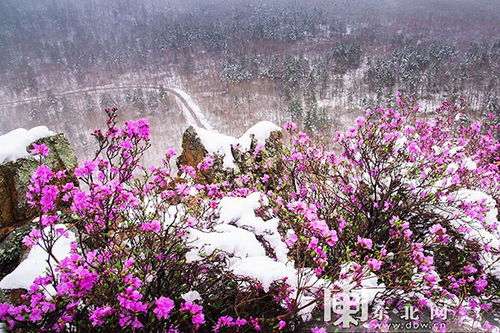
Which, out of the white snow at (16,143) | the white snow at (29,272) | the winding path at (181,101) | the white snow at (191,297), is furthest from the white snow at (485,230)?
the winding path at (181,101)

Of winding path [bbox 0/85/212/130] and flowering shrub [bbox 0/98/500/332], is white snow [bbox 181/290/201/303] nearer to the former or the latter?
flowering shrub [bbox 0/98/500/332]

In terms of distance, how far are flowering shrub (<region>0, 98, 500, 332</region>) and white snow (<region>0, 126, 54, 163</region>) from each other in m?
1.21

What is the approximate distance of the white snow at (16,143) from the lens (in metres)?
5.38

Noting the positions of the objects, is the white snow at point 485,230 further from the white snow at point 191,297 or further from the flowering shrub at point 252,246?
the white snow at point 191,297

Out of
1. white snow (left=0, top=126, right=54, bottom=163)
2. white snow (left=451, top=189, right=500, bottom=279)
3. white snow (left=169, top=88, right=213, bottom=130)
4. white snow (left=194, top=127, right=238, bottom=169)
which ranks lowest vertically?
white snow (left=169, top=88, right=213, bottom=130)

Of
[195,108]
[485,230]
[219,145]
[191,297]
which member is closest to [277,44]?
[195,108]

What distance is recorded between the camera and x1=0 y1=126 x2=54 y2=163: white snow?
17.7 feet

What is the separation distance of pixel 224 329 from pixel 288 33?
135 m

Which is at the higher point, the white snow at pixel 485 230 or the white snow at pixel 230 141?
the white snow at pixel 230 141

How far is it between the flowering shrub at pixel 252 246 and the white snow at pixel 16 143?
3.96 ft

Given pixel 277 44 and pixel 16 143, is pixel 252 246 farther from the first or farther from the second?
pixel 277 44

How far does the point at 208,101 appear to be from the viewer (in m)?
81.6

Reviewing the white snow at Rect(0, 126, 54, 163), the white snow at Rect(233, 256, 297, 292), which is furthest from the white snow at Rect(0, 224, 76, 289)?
the white snow at Rect(0, 126, 54, 163)

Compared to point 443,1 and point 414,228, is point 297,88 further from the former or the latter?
point 443,1
